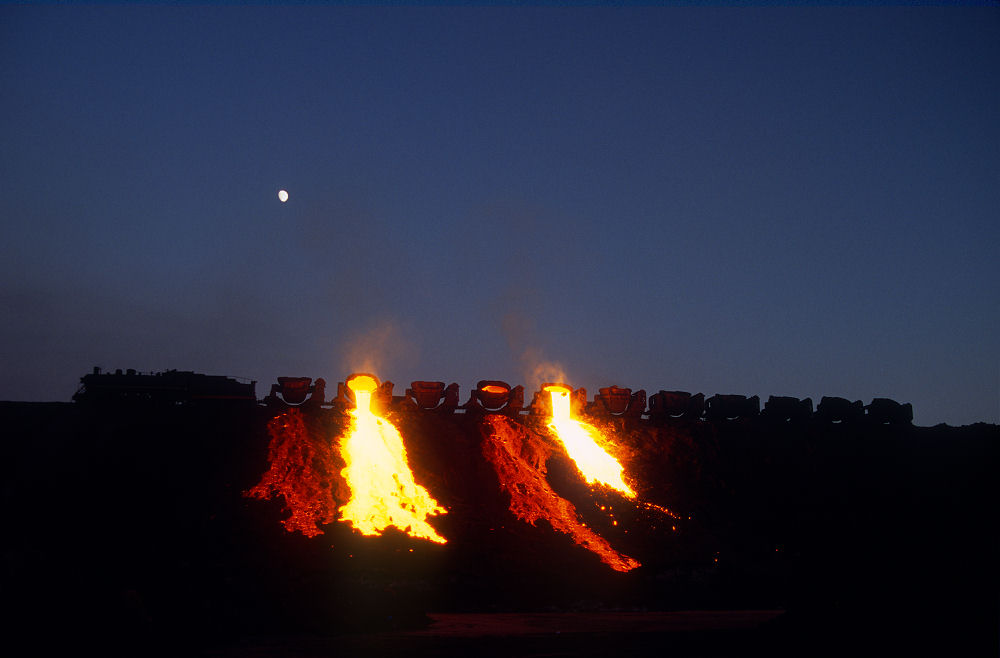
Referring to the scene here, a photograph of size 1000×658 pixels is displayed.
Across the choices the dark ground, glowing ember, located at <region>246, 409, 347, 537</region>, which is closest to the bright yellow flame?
the dark ground

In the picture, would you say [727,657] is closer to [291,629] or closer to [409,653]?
[409,653]

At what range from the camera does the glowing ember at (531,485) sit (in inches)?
1174

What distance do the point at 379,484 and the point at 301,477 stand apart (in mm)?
3201

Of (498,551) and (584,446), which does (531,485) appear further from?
(498,551)

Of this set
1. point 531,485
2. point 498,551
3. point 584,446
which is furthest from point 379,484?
point 584,446

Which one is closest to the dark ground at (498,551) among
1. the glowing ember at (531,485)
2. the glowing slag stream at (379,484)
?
the glowing ember at (531,485)

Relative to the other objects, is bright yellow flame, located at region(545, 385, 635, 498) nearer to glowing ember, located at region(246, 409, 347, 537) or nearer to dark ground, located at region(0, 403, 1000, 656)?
dark ground, located at region(0, 403, 1000, 656)

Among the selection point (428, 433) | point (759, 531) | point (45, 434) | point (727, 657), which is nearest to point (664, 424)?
point (759, 531)

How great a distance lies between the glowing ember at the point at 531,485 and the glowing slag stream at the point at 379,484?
3.81 m

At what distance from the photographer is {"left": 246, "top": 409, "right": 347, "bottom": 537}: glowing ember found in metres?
28.8

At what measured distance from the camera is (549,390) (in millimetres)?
42625

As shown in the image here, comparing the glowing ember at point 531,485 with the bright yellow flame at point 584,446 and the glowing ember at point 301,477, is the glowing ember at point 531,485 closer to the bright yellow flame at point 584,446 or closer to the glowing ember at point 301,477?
the bright yellow flame at point 584,446

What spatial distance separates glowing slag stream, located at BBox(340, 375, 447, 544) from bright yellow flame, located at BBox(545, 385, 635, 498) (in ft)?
27.4

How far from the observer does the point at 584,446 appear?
39.2m
